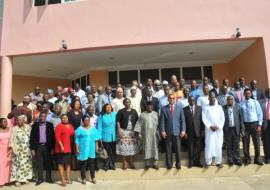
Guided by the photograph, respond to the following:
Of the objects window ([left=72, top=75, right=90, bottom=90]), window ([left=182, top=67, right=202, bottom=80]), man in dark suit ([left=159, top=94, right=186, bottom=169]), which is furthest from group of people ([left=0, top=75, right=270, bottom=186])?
window ([left=72, top=75, right=90, bottom=90])

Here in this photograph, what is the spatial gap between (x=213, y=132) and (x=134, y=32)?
14.1ft

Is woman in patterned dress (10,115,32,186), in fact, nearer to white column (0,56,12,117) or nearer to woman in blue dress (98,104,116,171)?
woman in blue dress (98,104,116,171)

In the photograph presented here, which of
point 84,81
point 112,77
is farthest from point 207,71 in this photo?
point 84,81

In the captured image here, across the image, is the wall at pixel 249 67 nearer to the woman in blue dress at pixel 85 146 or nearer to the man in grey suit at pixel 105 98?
the man in grey suit at pixel 105 98

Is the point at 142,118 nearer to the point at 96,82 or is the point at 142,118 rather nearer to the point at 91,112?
the point at 91,112

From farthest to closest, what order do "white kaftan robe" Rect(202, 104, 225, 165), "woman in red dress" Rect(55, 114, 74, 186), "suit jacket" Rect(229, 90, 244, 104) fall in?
1. "suit jacket" Rect(229, 90, 244, 104)
2. "white kaftan robe" Rect(202, 104, 225, 165)
3. "woman in red dress" Rect(55, 114, 74, 186)

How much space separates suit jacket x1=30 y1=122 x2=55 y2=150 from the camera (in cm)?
727

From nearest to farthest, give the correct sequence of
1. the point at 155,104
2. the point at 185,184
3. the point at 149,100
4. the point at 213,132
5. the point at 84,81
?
the point at 185,184 < the point at 213,132 < the point at 155,104 < the point at 149,100 < the point at 84,81

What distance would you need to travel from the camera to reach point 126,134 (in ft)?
24.9

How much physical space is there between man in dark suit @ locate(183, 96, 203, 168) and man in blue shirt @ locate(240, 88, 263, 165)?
1108 millimetres

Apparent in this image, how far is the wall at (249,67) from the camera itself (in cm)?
955

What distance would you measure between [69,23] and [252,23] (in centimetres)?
588

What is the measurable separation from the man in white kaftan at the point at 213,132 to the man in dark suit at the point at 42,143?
3.70m

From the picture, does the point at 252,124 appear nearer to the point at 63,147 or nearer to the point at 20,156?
the point at 63,147
